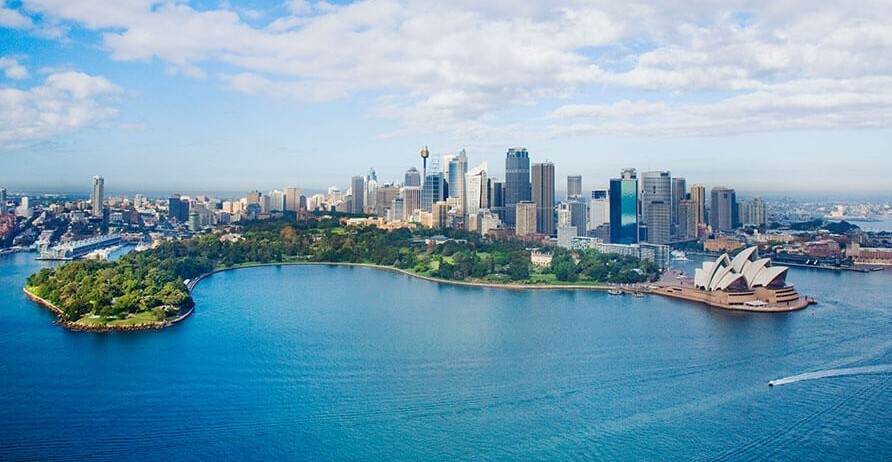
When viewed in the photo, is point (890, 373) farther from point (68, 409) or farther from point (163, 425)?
point (68, 409)

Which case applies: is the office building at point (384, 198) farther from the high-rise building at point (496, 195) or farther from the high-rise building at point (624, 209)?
the high-rise building at point (624, 209)

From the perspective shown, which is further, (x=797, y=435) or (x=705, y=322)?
(x=705, y=322)

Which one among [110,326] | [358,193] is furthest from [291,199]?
[110,326]

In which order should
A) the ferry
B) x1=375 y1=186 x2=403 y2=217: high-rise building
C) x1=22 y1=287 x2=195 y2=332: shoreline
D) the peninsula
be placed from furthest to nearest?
1. x1=375 y1=186 x2=403 y2=217: high-rise building
2. the ferry
3. the peninsula
4. x1=22 y1=287 x2=195 y2=332: shoreline

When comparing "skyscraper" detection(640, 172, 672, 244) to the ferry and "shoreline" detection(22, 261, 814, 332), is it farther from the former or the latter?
"shoreline" detection(22, 261, 814, 332)

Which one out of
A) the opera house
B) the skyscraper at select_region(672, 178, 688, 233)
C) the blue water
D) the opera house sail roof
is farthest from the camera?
the skyscraper at select_region(672, 178, 688, 233)

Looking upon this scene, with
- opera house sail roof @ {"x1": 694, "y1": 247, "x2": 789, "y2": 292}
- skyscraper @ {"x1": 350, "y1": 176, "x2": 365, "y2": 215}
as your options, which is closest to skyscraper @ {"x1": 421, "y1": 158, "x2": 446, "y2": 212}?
skyscraper @ {"x1": 350, "y1": 176, "x2": 365, "y2": 215}

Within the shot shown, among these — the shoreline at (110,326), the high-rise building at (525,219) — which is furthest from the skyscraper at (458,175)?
the shoreline at (110,326)

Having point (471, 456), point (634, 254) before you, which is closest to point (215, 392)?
point (471, 456)
